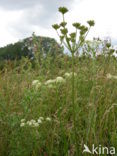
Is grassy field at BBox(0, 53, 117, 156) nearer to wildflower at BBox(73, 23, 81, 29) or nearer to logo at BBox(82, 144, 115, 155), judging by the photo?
logo at BBox(82, 144, 115, 155)

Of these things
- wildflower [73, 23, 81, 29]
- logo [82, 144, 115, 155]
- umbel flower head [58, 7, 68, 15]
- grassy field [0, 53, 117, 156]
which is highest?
umbel flower head [58, 7, 68, 15]

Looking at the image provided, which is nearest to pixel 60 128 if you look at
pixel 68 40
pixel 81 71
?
pixel 68 40

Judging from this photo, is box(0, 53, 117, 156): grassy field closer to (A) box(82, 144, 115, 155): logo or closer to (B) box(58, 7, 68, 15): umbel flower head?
(A) box(82, 144, 115, 155): logo

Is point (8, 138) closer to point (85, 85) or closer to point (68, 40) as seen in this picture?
point (68, 40)

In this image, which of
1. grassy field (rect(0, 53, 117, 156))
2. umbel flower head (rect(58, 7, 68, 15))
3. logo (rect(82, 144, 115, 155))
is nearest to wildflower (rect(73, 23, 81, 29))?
umbel flower head (rect(58, 7, 68, 15))

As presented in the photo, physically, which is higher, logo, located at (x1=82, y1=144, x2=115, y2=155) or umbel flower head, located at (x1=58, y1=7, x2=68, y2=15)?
umbel flower head, located at (x1=58, y1=7, x2=68, y2=15)

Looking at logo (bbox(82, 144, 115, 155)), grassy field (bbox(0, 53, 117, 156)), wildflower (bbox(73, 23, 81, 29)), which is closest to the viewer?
logo (bbox(82, 144, 115, 155))

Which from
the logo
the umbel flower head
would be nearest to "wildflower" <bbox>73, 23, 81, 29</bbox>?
the umbel flower head

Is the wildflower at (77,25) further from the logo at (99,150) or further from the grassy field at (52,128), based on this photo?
the logo at (99,150)

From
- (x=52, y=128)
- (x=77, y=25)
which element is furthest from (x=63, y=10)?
(x=52, y=128)

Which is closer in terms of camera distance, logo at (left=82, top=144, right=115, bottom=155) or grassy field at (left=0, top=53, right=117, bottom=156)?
logo at (left=82, top=144, right=115, bottom=155)

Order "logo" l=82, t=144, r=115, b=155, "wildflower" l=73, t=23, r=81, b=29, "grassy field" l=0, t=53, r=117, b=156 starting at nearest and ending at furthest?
"logo" l=82, t=144, r=115, b=155
"grassy field" l=0, t=53, r=117, b=156
"wildflower" l=73, t=23, r=81, b=29

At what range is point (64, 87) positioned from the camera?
3.64 m

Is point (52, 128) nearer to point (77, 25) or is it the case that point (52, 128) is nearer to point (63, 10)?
point (77, 25)
